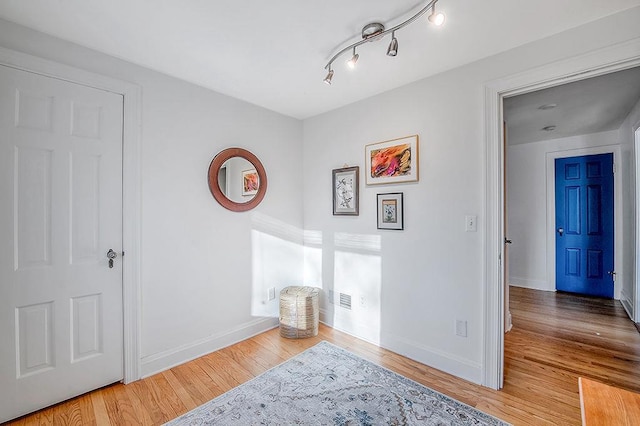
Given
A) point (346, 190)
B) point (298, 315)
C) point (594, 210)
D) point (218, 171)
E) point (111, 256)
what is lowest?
point (298, 315)

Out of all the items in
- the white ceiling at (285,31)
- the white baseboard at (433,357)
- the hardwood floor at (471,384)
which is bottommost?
the hardwood floor at (471,384)

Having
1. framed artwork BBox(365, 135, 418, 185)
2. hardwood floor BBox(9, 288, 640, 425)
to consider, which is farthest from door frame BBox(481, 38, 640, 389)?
framed artwork BBox(365, 135, 418, 185)

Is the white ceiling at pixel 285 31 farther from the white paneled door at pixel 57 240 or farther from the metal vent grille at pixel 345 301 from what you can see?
the metal vent grille at pixel 345 301

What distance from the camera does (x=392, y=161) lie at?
101 inches

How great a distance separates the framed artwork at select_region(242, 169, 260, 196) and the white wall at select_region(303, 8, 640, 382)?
32.1 inches

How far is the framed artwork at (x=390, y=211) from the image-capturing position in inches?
99.0

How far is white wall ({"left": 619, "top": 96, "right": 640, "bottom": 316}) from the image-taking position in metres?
3.11

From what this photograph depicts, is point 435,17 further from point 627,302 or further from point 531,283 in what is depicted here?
point 531,283

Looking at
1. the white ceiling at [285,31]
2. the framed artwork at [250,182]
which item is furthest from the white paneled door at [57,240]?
the framed artwork at [250,182]

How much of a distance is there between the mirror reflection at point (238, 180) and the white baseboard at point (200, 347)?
1257 mm

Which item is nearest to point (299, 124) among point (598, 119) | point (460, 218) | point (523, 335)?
point (460, 218)

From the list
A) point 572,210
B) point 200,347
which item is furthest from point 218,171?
point 572,210

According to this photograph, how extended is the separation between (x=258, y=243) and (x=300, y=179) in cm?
92

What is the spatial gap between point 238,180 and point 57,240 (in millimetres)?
1380
